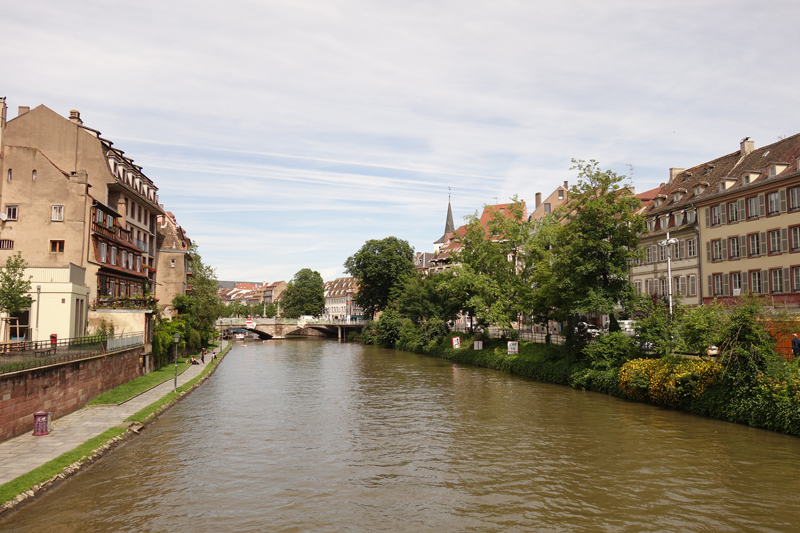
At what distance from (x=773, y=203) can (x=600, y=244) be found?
1414cm

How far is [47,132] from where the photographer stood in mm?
46906

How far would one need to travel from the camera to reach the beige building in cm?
4106

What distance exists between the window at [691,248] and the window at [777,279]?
7.98 m

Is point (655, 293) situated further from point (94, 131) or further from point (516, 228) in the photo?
point (94, 131)

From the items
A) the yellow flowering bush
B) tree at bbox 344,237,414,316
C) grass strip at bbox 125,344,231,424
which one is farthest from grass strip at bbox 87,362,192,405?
tree at bbox 344,237,414,316

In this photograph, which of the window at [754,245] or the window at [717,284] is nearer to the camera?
the window at [754,245]

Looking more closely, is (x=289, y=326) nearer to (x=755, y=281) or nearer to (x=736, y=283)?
(x=736, y=283)

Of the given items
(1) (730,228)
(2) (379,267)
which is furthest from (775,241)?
(2) (379,267)

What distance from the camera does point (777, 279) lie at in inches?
1565

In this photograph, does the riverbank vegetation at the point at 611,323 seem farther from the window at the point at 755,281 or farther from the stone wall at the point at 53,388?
the stone wall at the point at 53,388

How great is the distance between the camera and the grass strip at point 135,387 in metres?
29.8

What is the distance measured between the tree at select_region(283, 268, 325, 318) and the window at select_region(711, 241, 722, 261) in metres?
109

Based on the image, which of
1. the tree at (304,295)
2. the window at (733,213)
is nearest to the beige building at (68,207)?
the window at (733,213)

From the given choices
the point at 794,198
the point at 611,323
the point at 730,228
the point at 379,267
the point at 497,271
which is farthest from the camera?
the point at 379,267
